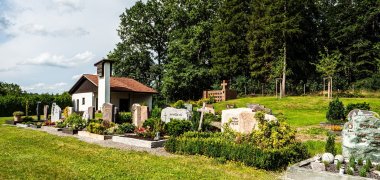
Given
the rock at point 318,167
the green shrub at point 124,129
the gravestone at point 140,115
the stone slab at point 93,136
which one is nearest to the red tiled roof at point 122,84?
the gravestone at point 140,115

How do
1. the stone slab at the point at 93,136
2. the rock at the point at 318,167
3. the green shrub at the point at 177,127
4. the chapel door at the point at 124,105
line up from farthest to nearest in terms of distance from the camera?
the chapel door at the point at 124,105
the stone slab at the point at 93,136
the green shrub at the point at 177,127
the rock at the point at 318,167

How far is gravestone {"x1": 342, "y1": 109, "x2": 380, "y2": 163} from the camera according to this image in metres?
9.80

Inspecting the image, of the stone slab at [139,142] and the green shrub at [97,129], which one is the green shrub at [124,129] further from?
the stone slab at [139,142]

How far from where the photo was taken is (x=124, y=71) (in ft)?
162

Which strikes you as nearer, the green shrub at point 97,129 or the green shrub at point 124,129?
the green shrub at point 97,129

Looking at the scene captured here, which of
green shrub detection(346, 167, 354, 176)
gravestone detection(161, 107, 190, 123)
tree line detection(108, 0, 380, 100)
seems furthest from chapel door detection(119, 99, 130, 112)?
green shrub detection(346, 167, 354, 176)

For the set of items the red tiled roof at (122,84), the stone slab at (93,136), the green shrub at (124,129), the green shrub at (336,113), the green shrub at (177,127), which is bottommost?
the stone slab at (93,136)

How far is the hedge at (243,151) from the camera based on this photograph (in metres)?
9.92

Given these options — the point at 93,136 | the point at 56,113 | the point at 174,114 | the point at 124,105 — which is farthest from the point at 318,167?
the point at 124,105

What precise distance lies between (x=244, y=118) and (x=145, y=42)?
132 ft

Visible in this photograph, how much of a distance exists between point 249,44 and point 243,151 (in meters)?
33.9

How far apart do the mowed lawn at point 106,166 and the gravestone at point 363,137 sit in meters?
2.44

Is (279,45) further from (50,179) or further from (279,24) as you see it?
(50,179)

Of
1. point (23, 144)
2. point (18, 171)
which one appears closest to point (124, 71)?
point (23, 144)
